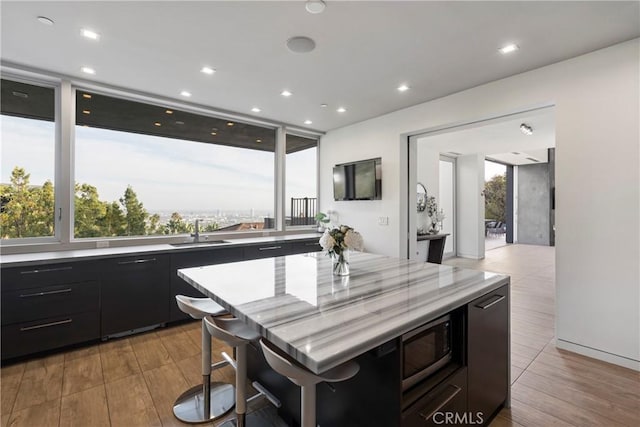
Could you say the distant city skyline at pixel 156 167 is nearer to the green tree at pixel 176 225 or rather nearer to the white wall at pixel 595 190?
the green tree at pixel 176 225

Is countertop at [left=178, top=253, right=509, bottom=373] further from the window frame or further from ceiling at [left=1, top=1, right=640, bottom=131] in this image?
the window frame

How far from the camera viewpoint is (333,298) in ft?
4.98

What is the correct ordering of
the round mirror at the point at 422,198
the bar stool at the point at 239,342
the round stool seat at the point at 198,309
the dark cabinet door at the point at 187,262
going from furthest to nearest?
the round mirror at the point at 422,198
the dark cabinet door at the point at 187,262
the round stool seat at the point at 198,309
the bar stool at the point at 239,342

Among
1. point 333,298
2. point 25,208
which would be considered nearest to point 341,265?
point 333,298

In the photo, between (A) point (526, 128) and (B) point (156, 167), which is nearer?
(B) point (156, 167)

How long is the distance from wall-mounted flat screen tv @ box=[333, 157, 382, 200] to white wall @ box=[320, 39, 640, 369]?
1.78 metres

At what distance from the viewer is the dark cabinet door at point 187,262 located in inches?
131

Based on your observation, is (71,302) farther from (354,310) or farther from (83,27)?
(354,310)

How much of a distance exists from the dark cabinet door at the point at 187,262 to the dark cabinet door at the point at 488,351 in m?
2.92

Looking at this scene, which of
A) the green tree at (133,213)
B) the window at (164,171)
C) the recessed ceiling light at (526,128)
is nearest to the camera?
the window at (164,171)

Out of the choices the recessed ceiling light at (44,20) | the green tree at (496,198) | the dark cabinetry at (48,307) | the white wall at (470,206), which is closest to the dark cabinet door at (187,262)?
the dark cabinetry at (48,307)

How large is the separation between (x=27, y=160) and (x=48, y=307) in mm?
1565

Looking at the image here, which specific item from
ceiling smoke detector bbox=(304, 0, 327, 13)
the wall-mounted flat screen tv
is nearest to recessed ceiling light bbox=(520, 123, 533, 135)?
the wall-mounted flat screen tv

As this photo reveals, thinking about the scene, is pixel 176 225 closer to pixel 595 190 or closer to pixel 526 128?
pixel 595 190
